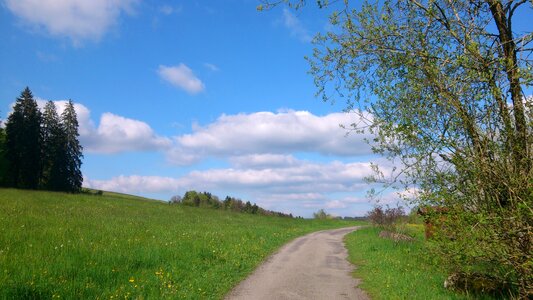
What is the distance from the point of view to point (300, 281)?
13117 mm

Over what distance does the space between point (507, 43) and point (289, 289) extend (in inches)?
321

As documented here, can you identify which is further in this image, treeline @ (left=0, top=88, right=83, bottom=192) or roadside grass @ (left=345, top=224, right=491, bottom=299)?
treeline @ (left=0, top=88, right=83, bottom=192)

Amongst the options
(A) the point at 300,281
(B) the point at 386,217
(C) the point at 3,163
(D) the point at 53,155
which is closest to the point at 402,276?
(A) the point at 300,281

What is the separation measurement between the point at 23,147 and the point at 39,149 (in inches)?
121

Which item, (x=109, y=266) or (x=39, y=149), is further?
(x=39, y=149)

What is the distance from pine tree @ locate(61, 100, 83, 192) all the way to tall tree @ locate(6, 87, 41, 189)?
16.7 ft

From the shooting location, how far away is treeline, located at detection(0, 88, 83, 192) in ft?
225

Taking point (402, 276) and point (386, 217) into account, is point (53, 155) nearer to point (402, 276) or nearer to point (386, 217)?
point (386, 217)

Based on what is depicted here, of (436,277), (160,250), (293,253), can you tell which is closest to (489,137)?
(436,277)

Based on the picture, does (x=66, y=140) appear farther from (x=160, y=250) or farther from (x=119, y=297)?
(x=119, y=297)

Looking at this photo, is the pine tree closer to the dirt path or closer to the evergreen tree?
the evergreen tree

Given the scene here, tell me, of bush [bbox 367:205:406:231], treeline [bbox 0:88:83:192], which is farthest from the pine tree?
bush [bbox 367:205:406:231]

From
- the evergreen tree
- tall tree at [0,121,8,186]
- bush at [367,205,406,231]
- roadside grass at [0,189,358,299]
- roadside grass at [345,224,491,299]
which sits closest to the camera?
roadside grass at [0,189,358,299]

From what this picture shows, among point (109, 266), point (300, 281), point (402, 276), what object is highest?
point (402, 276)
